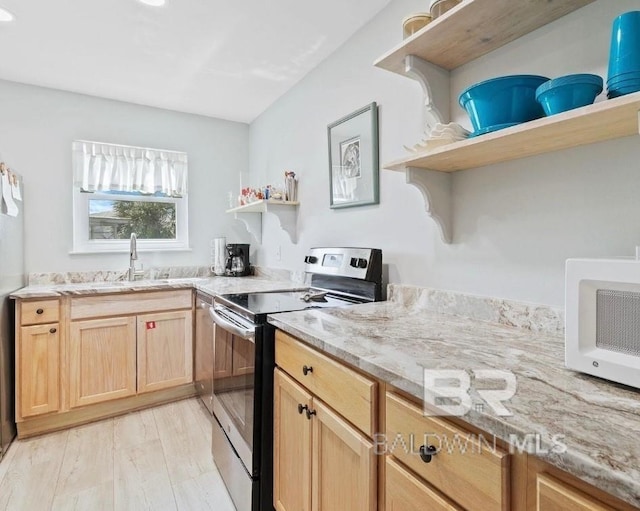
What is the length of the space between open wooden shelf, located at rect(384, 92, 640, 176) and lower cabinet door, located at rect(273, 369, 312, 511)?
900 millimetres

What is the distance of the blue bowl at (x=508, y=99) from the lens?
3.14 ft

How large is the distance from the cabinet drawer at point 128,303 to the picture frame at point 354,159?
4.56ft

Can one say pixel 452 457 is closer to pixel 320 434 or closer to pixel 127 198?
pixel 320 434

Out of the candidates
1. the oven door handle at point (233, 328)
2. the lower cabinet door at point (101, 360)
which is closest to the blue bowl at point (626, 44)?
the oven door handle at point (233, 328)

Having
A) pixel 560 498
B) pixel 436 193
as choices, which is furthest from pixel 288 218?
pixel 560 498

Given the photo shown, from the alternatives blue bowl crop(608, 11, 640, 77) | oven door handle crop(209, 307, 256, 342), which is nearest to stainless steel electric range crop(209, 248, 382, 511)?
oven door handle crop(209, 307, 256, 342)

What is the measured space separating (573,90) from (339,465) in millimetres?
1155

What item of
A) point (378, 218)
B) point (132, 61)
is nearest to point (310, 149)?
point (378, 218)

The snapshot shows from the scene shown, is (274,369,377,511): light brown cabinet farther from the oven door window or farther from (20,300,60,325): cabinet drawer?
(20,300,60,325): cabinet drawer

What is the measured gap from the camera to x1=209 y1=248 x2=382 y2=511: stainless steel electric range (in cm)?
138

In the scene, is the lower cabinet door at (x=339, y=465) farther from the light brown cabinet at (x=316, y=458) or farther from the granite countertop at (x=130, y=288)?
the granite countertop at (x=130, y=288)

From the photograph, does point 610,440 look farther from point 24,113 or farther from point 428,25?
point 24,113

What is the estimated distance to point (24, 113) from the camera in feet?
8.29

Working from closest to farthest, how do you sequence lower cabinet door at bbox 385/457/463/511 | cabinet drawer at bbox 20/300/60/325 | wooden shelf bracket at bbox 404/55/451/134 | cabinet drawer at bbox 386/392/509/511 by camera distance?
1. cabinet drawer at bbox 386/392/509/511
2. lower cabinet door at bbox 385/457/463/511
3. wooden shelf bracket at bbox 404/55/451/134
4. cabinet drawer at bbox 20/300/60/325
